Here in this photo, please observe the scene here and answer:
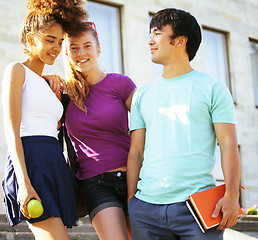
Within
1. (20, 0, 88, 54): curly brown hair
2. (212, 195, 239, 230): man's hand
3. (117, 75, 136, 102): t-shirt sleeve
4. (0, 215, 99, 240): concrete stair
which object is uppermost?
(20, 0, 88, 54): curly brown hair

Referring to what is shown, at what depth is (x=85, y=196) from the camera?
3.80 metres

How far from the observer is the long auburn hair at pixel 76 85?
12.9ft

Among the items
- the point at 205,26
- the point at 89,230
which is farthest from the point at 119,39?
the point at 89,230

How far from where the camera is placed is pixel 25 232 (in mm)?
6180

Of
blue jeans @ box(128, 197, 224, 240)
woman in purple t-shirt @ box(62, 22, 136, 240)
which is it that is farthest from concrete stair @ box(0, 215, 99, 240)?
blue jeans @ box(128, 197, 224, 240)

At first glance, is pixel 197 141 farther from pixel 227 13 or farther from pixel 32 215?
pixel 227 13

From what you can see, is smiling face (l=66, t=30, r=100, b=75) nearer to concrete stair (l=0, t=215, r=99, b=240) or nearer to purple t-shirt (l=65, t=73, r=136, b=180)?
purple t-shirt (l=65, t=73, r=136, b=180)

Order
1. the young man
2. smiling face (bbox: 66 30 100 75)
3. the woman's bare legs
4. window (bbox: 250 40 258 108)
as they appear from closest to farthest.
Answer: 1. the young man
2. the woman's bare legs
3. smiling face (bbox: 66 30 100 75)
4. window (bbox: 250 40 258 108)

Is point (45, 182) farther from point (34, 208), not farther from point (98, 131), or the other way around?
point (98, 131)

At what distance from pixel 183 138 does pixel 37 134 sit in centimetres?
96

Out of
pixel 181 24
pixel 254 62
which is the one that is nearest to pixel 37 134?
pixel 181 24

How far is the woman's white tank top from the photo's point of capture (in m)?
3.48

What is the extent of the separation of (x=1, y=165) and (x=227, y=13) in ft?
24.5

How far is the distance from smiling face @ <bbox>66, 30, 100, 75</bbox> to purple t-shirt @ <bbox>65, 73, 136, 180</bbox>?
24 cm
